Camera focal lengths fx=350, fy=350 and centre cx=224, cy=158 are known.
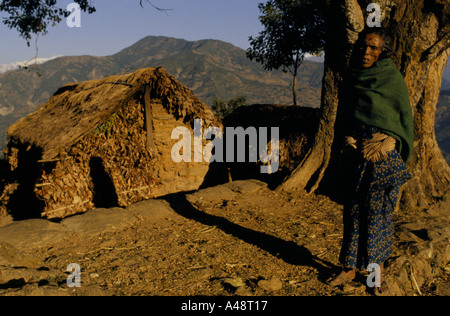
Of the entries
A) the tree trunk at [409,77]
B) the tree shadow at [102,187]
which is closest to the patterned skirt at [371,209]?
the tree trunk at [409,77]

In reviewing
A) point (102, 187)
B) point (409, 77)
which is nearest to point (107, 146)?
point (102, 187)

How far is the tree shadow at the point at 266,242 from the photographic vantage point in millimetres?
3594

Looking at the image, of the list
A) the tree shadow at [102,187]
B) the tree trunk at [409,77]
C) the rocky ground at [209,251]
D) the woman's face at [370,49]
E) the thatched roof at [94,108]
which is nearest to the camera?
the woman's face at [370,49]

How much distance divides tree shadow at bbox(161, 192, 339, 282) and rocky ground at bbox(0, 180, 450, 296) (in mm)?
12

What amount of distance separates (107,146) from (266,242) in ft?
15.1

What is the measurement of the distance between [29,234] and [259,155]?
528 cm

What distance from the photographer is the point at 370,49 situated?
111 inches

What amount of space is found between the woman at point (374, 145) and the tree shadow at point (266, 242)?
600 mm

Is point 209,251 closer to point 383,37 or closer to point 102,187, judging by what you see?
point 383,37

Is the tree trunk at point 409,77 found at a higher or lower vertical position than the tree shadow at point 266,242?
higher

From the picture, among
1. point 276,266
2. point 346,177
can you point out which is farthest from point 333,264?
point 346,177

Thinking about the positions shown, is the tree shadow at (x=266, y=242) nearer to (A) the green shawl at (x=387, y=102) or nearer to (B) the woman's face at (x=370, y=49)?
(A) the green shawl at (x=387, y=102)

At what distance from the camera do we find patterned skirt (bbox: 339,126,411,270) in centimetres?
285
